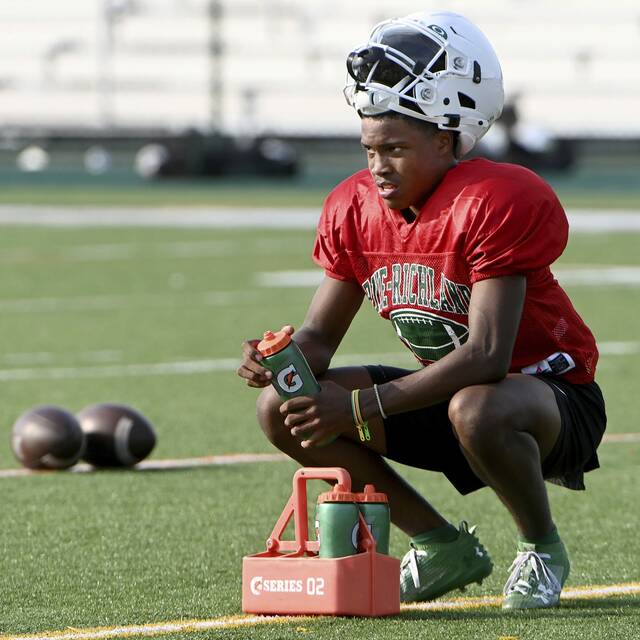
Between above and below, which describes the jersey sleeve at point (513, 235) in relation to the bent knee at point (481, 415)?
above

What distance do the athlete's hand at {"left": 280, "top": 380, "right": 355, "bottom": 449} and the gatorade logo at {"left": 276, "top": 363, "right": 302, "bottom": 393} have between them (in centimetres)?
3

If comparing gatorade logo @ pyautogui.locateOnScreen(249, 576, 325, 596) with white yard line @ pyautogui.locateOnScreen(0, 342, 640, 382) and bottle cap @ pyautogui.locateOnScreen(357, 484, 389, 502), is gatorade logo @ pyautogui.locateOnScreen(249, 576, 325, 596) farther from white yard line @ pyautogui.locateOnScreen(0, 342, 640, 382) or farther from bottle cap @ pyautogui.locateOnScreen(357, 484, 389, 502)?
white yard line @ pyautogui.locateOnScreen(0, 342, 640, 382)

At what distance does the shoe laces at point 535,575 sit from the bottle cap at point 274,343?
0.92 metres

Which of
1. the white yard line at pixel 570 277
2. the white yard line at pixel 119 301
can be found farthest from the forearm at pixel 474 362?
the white yard line at pixel 570 277

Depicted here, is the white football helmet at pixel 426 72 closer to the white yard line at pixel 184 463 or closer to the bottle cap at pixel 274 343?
the bottle cap at pixel 274 343

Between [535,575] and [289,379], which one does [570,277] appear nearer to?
[535,575]

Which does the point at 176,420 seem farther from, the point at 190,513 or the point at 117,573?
the point at 117,573

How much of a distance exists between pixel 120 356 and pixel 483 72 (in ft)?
22.0

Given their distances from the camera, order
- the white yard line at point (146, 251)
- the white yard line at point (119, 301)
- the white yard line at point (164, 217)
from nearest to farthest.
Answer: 1. the white yard line at point (119, 301)
2. the white yard line at point (146, 251)
3. the white yard line at point (164, 217)

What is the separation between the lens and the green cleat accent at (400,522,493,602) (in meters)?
5.04

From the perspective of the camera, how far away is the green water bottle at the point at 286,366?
15.2 feet

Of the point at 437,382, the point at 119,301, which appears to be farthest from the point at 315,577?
the point at 119,301

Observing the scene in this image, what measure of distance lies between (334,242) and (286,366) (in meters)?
0.62

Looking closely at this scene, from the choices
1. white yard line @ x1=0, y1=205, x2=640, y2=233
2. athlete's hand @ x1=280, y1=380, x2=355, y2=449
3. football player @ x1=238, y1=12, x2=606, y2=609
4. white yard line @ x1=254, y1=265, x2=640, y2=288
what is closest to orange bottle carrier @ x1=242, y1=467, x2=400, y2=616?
athlete's hand @ x1=280, y1=380, x2=355, y2=449
